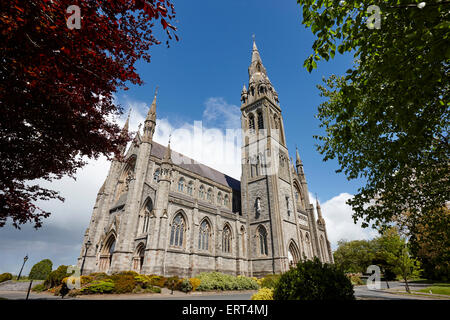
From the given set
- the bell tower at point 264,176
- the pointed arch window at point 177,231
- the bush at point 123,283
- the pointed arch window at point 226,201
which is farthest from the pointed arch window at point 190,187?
the bush at point 123,283

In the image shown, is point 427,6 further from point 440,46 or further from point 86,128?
point 86,128

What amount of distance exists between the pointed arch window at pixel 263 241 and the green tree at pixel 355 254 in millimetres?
33813

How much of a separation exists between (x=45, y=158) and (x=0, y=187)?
181 cm

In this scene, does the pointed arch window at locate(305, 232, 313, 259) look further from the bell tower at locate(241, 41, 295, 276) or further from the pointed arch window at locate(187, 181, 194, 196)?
the pointed arch window at locate(187, 181, 194, 196)

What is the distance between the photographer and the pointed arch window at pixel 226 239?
28438 mm

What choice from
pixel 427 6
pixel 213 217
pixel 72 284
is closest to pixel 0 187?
pixel 427 6

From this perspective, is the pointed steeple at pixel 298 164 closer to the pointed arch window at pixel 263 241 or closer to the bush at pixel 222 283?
the pointed arch window at pixel 263 241

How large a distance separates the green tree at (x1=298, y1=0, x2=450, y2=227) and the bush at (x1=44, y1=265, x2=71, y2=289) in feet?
80.3

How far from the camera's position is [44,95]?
5.09 meters

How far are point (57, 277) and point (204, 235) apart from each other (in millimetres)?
14495

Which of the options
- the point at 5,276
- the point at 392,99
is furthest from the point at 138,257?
the point at 392,99

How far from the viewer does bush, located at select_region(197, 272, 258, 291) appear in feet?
61.7

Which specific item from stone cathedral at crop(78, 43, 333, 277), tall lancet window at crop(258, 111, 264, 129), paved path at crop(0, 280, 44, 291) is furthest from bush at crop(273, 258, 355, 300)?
tall lancet window at crop(258, 111, 264, 129)

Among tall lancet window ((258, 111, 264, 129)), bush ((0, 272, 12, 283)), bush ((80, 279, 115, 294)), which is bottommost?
bush ((80, 279, 115, 294))
